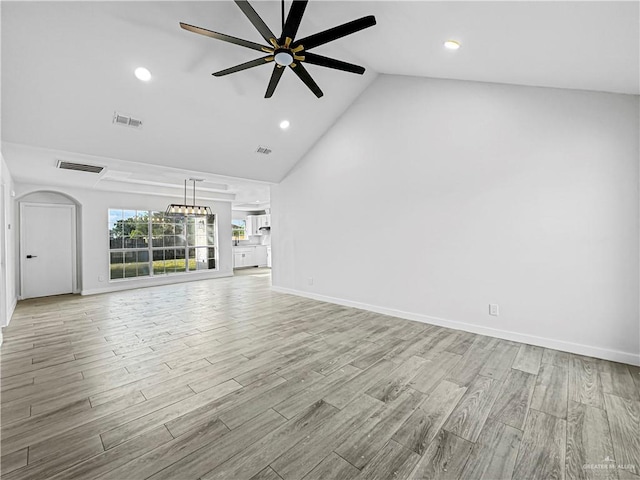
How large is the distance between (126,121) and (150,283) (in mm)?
5213

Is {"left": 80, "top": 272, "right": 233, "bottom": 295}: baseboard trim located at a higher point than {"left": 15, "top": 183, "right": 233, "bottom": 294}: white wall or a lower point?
lower

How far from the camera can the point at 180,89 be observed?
11.6ft

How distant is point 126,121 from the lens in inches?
146

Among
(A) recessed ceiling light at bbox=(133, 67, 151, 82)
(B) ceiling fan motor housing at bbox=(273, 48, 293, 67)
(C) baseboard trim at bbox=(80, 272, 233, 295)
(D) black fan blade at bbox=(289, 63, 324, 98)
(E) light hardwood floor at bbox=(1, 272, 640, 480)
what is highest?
(A) recessed ceiling light at bbox=(133, 67, 151, 82)

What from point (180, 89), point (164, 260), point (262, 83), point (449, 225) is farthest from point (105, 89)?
point (164, 260)

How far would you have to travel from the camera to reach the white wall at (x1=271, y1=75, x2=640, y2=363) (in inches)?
117

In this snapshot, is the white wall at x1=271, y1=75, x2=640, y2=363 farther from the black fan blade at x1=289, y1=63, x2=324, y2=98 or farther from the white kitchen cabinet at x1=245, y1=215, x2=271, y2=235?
the white kitchen cabinet at x1=245, y1=215, x2=271, y2=235

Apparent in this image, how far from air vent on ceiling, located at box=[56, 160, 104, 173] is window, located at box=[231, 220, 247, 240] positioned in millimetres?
7299

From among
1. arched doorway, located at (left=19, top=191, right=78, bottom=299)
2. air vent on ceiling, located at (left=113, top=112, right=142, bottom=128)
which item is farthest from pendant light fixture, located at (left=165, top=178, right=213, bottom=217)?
air vent on ceiling, located at (left=113, top=112, right=142, bottom=128)

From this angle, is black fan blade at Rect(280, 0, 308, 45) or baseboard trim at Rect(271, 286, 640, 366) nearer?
black fan blade at Rect(280, 0, 308, 45)

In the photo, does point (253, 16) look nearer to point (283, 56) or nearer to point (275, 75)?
point (283, 56)

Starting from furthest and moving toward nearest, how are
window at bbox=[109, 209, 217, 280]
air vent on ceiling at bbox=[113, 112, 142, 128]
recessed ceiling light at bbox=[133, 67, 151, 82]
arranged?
window at bbox=[109, 209, 217, 280] → air vent on ceiling at bbox=[113, 112, 142, 128] → recessed ceiling light at bbox=[133, 67, 151, 82]

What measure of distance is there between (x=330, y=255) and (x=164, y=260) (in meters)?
5.13

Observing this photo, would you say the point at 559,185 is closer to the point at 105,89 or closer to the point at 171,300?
the point at 105,89
